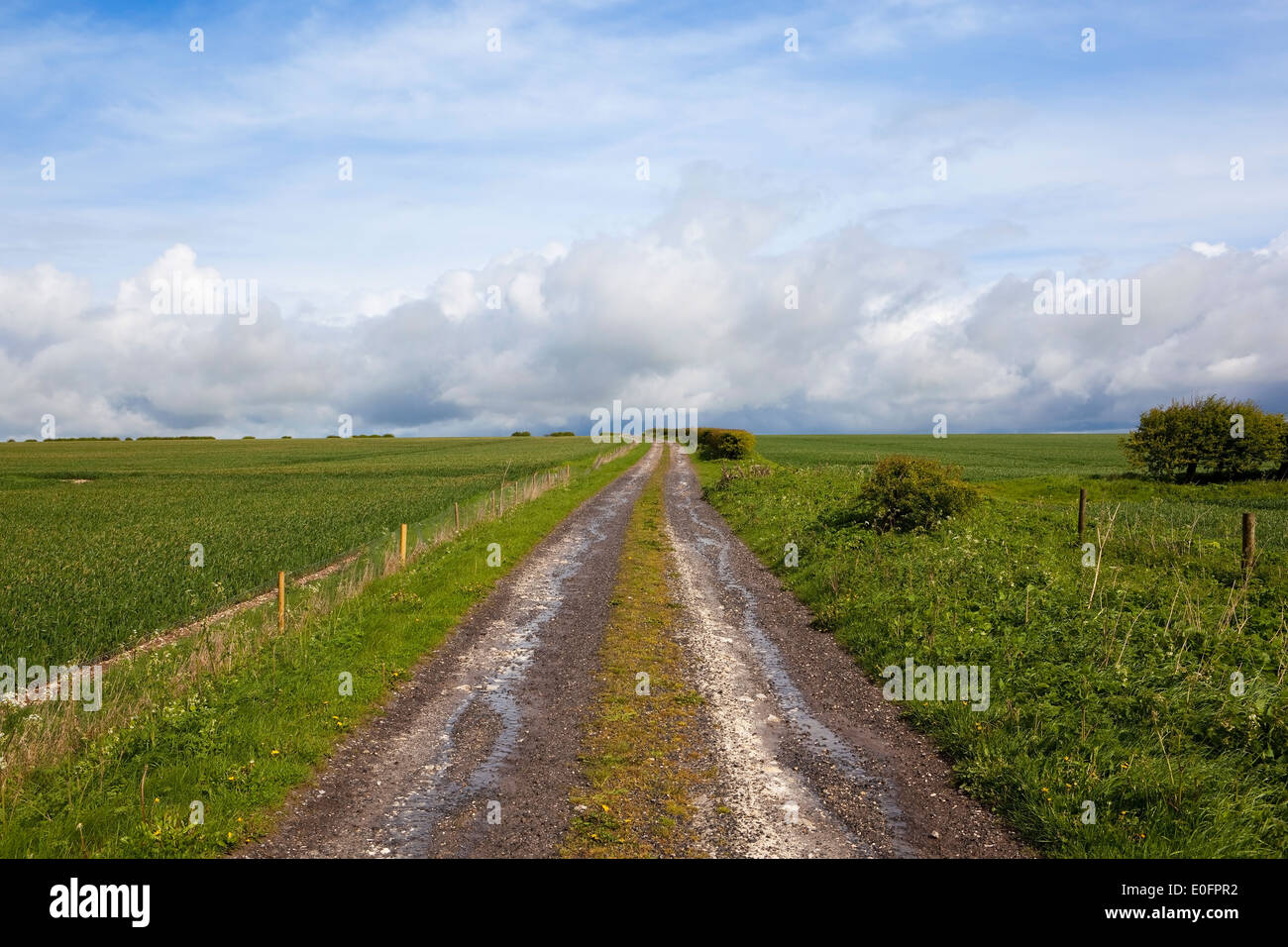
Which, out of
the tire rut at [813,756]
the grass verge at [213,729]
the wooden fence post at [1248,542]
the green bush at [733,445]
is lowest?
the tire rut at [813,756]

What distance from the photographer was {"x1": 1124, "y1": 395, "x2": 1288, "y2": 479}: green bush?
36.7 metres

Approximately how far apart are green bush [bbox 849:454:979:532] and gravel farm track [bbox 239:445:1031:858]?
716cm

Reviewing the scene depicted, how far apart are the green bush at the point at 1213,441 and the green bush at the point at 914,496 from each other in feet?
81.4

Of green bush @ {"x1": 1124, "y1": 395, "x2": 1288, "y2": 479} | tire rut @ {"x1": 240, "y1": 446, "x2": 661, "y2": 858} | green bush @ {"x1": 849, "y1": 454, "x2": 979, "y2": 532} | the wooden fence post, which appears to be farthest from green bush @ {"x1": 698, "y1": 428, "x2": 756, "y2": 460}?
tire rut @ {"x1": 240, "y1": 446, "x2": 661, "y2": 858}

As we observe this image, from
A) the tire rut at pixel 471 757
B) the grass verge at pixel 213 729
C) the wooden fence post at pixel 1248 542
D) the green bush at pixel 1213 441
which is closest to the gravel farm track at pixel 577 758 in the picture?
the tire rut at pixel 471 757

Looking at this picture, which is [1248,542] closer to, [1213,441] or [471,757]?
[471,757]

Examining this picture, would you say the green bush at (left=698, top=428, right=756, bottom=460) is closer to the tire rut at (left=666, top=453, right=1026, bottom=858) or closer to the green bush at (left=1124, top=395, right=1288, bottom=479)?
the green bush at (left=1124, top=395, right=1288, bottom=479)

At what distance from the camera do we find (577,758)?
7836 millimetres

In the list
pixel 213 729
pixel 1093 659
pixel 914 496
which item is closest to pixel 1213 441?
pixel 914 496

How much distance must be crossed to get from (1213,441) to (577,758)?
42.0m

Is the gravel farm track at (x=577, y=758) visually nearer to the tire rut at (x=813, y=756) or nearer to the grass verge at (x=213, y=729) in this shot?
the tire rut at (x=813, y=756)

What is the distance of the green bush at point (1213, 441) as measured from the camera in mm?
36656
